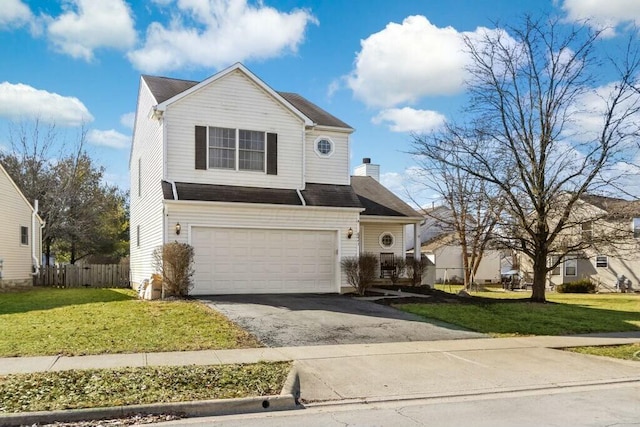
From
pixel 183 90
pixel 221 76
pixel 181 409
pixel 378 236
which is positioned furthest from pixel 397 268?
pixel 181 409

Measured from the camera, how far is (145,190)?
20.8 m

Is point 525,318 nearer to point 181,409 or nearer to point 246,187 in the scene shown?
point 246,187

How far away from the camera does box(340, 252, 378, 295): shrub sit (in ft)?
59.0

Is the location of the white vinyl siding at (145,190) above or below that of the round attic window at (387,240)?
above

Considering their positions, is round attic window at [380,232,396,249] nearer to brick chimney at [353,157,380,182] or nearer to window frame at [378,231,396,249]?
window frame at [378,231,396,249]

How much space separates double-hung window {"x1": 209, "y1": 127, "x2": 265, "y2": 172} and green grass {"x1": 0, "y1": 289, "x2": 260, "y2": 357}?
523 cm

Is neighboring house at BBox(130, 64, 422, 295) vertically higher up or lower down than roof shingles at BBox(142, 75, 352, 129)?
lower down

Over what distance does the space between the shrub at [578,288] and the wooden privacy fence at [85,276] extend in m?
24.4

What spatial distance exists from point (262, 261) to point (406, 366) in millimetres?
9387

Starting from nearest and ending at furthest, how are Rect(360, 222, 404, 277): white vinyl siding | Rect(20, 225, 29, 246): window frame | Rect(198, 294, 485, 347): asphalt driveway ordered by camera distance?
Rect(198, 294, 485, 347): asphalt driveway, Rect(360, 222, 404, 277): white vinyl siding, Rect(20, 225, 29, 246): window frame

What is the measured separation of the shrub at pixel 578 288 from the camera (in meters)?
31.7

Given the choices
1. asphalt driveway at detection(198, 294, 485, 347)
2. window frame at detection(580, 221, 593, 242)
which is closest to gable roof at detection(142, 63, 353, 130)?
asphalt driveway at detection(198, 294, 485, 347)

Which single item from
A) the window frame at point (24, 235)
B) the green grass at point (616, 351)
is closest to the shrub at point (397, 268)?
the green grass at point (616, 351)

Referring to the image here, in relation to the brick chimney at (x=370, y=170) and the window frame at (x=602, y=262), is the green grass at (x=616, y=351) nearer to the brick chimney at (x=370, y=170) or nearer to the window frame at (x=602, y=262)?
the brick chimney at (x=370, y=170)
